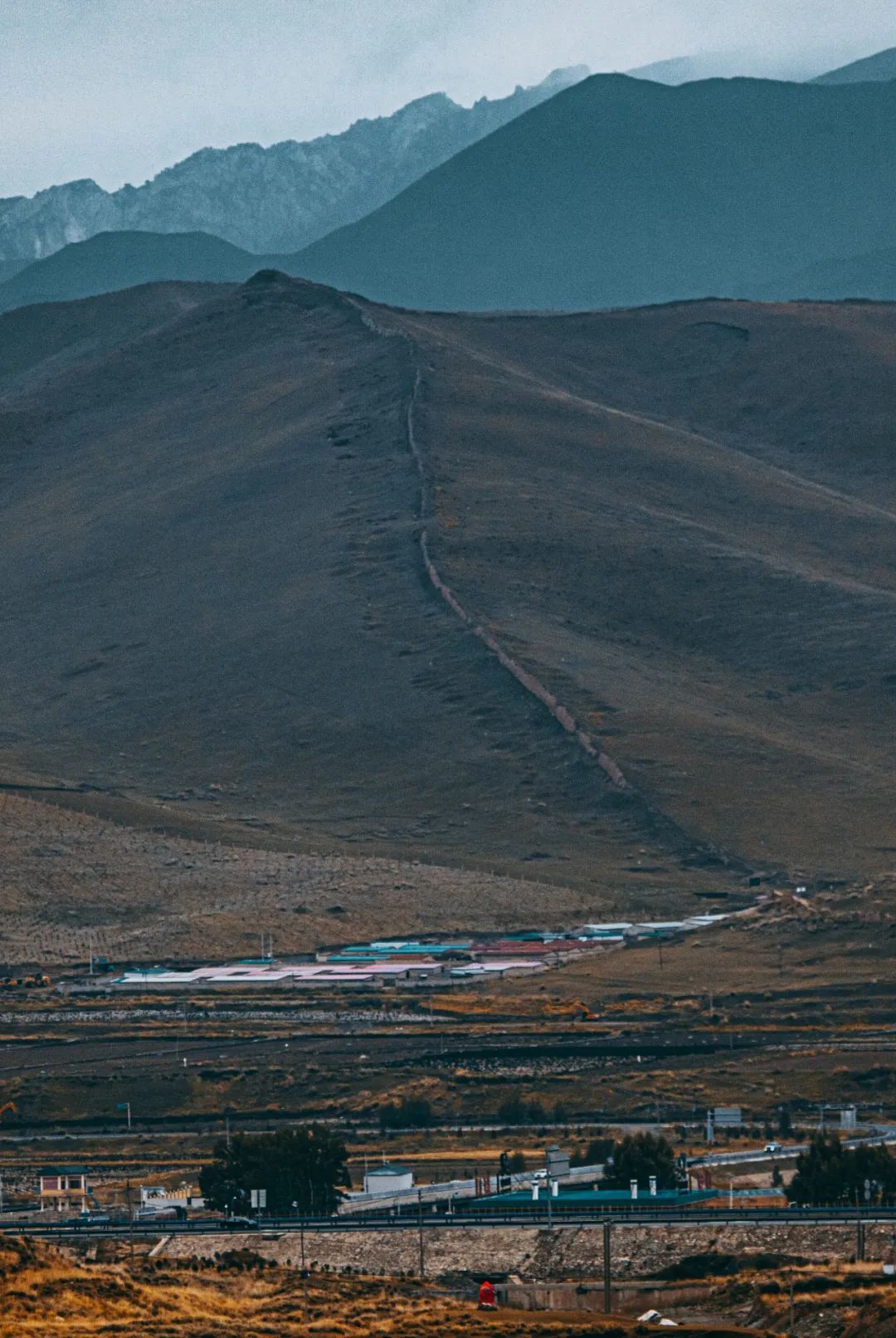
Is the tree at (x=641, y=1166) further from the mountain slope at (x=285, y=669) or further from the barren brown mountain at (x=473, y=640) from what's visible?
the mountain slope at (x=285, y=669)

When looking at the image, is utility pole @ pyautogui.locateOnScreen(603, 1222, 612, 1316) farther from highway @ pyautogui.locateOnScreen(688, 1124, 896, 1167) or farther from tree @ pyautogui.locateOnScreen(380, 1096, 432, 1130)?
tree @ pyautogui.locateOnScreen(380, 1096, 432, 1130)

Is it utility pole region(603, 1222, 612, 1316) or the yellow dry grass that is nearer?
the yellow dry grass

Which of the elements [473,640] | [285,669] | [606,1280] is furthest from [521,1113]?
[285,669]

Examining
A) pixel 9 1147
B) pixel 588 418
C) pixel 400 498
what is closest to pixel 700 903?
pixel 9 1147

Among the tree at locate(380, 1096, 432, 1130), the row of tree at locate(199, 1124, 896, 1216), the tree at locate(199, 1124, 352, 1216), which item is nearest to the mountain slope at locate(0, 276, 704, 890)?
the tree at locate(380, 1096, 432, 1130)

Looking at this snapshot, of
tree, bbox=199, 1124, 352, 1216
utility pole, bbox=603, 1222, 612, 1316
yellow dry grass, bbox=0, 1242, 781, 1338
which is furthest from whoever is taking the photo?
tree, bbox=199, 1124, 352, 1216

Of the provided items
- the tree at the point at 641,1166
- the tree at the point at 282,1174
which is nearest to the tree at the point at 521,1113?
the tree at the point at 641,1166
